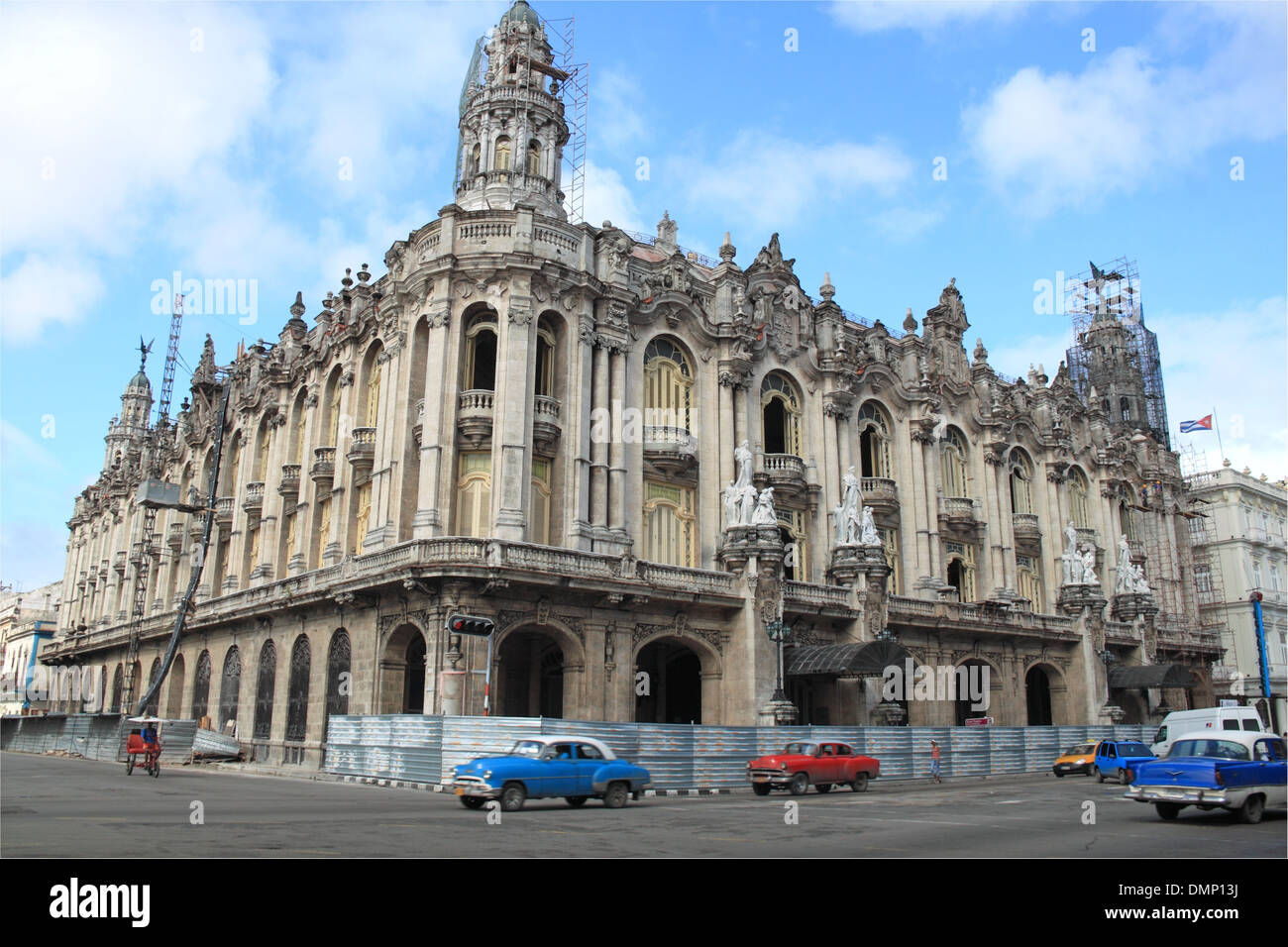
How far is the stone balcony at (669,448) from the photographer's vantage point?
36.7 m

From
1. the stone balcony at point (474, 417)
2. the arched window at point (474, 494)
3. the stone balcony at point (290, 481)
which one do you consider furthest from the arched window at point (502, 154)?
the stone balcony at point (290, 481)

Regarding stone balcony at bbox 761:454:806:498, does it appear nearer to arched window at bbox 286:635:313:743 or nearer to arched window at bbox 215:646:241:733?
arched window at bbox 286:635:313:743

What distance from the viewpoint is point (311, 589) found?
3538cm

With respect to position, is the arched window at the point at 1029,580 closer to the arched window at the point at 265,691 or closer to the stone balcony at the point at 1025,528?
the stone balcony at the point at 1025,528

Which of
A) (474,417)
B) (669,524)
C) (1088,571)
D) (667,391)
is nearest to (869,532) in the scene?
(669,524)

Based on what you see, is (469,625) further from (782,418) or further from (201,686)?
(201,686)

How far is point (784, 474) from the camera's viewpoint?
40.0 meters

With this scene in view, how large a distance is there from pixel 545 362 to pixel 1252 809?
81.8 ft

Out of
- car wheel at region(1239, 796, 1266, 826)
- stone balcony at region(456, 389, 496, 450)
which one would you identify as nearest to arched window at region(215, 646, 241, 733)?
stone balcony at region(456, 389, 496, 450)

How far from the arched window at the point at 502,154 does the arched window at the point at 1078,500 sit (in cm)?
3481

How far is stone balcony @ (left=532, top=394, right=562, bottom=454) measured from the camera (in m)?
33.9

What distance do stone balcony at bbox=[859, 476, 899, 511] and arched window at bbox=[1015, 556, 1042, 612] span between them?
Answer: 35.0 feet
